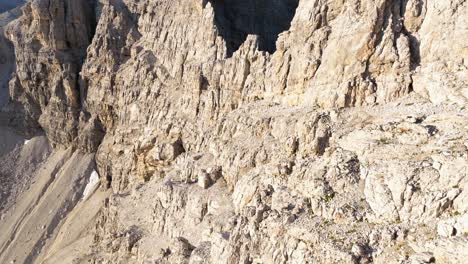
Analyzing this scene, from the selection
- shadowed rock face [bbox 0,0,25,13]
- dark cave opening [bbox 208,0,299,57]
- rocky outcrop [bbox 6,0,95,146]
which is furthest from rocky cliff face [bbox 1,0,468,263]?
shadowed rock face [bbox 0,0,25,13]

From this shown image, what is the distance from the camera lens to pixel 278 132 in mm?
40031

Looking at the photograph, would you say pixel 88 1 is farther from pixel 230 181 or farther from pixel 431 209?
pixel 431 209

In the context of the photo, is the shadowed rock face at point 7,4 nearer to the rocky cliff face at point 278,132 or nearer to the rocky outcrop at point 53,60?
the rocky outcrop at point 53,60

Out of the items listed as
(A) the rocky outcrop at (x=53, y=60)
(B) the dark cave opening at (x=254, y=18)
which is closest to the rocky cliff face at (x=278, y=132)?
(B) the dark cave opening at (x=254, y=18)

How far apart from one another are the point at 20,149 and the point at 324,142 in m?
70.8

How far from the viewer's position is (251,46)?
48.6m

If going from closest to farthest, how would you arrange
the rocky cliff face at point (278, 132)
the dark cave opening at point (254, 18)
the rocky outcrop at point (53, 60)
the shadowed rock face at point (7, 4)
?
the rocky cliff face at point (278, 132)
the dark cave opening at point (254, 18)
the rocky outcrop at point (53, 60)
the shadowed rock face at point (7, 4)

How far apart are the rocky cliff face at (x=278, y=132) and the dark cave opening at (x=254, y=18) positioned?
0.99ft

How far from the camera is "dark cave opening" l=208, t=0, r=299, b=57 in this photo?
64.3 meters

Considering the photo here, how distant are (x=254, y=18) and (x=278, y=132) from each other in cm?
3618

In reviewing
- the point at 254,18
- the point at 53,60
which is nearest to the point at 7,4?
the point at 53,60

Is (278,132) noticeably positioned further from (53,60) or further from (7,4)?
(7,4)

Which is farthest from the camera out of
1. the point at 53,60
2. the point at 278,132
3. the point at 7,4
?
the point at 7,4

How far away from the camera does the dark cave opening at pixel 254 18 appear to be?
2532 inches
